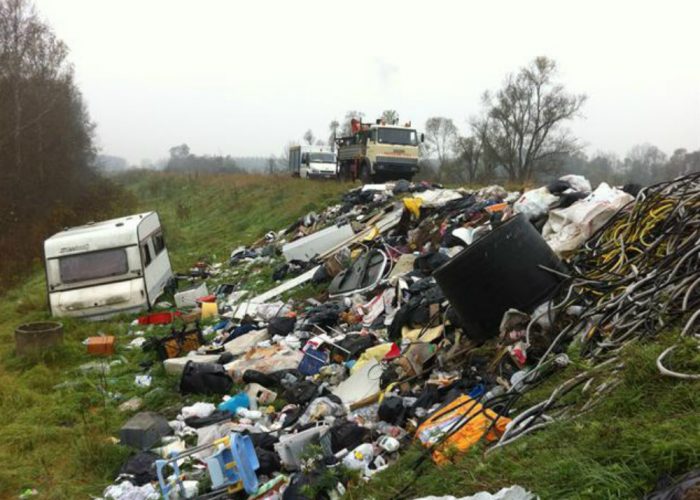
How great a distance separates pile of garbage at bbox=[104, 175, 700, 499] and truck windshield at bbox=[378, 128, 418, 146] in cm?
1254

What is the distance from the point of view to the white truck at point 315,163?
2861cm

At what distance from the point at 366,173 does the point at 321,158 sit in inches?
340

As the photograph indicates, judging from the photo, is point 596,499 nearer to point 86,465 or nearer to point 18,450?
point 86,465

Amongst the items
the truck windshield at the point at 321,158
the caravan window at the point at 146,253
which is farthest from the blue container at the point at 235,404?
the truck windshield at the point at 321,158

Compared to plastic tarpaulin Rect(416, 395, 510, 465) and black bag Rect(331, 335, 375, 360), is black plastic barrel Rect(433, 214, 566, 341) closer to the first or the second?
plastic tarpaulin Rect(416, 395, 510, 465)

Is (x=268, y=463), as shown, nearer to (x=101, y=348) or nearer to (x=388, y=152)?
(x=101, y=348)

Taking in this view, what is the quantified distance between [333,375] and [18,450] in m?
3.19

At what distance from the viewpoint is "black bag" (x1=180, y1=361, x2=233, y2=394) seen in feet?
19.9

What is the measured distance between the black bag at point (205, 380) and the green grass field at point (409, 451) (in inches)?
6.5

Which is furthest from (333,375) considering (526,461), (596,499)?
(596,499)

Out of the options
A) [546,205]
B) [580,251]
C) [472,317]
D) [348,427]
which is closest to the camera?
[348,427]

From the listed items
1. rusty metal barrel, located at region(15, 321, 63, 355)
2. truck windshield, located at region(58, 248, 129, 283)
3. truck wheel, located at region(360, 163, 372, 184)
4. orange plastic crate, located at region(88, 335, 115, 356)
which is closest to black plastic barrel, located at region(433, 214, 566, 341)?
orange plastic crate, located at region(88, 335, 115, 356)

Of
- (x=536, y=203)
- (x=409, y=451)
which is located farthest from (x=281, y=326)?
(x=409, y=451)

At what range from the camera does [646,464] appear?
2.13 meters
